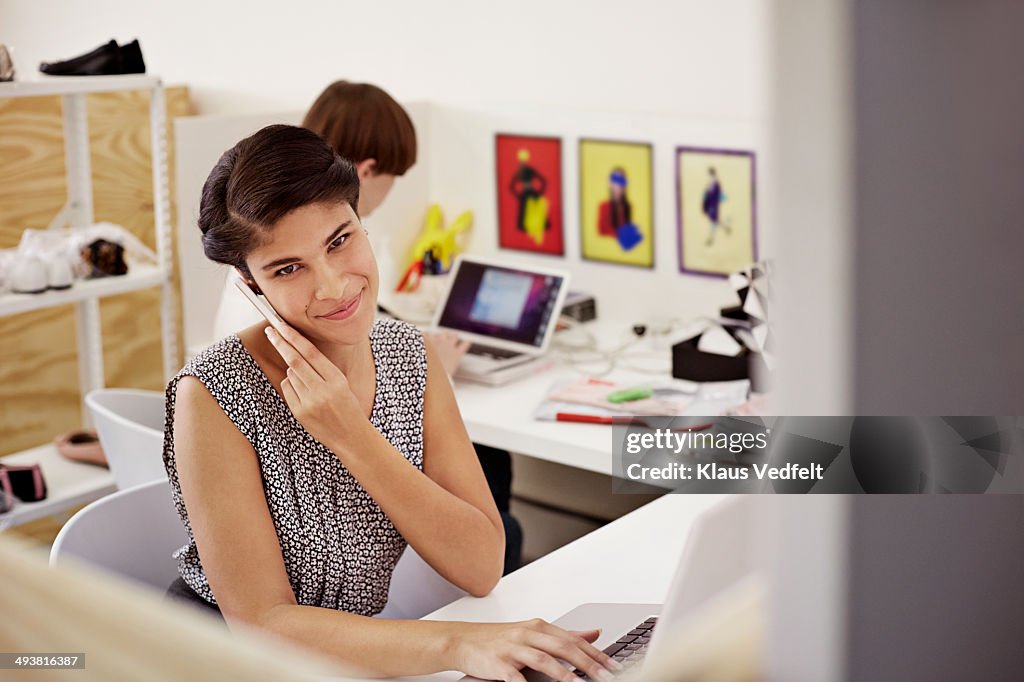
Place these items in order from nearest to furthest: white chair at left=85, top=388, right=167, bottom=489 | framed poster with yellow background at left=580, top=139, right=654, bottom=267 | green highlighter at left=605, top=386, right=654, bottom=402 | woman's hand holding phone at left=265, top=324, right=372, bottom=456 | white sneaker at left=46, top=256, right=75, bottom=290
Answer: woman's hand holding phone at left=265, top=324, right=372, bottom=456, white chair at left=85, top=388, right=167, bottom=489, green highlighter at left=605, top=386, right=654, bottom=402, white sneaker at left=46, top=256, right=75, bottom=290, framed poster with yellow background at left=580, top=139, right=654, bottom=267

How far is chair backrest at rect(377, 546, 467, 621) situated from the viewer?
1.64 m

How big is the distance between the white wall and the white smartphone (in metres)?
1.51

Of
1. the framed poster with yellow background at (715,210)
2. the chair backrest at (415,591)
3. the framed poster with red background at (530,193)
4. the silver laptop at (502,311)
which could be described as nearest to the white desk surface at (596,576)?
the chair backrest at (415,591)

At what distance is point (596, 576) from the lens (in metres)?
1.45

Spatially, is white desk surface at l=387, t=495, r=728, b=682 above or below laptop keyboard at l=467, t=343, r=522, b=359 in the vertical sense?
below

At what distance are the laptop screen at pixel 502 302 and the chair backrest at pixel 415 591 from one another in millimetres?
947

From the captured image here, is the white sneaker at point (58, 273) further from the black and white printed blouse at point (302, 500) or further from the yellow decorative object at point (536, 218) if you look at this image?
the black and white printed blouse at point (302, 500)

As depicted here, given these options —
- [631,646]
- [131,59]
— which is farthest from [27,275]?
[631,646]

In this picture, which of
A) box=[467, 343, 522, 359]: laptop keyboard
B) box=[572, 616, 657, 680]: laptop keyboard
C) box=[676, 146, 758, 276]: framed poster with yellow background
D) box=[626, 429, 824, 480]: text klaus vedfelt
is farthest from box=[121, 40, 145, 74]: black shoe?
box=[572, 616, 657, 680]: laptop keyboard

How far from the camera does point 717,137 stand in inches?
109

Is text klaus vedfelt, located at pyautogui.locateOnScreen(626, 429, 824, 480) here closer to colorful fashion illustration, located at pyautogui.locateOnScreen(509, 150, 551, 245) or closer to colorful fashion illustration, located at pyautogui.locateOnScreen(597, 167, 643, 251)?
colorful fashion illustration, located at pyautogui.locateOnScreen(597, 167, 643, 251)

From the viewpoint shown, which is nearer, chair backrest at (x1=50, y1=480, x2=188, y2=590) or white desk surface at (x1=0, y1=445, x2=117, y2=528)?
chair backrest at (x1=50, y1=480, x2=188, y2=590)

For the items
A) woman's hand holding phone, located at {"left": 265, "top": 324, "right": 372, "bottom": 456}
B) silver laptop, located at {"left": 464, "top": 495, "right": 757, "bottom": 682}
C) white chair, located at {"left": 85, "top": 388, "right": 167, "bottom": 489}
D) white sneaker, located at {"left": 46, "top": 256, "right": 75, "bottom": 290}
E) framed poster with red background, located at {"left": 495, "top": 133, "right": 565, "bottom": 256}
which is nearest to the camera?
silver laptop, located at {"left": 464, "top": 495, "right": 757, "bottom": 682}

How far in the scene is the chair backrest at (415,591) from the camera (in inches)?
64.7
